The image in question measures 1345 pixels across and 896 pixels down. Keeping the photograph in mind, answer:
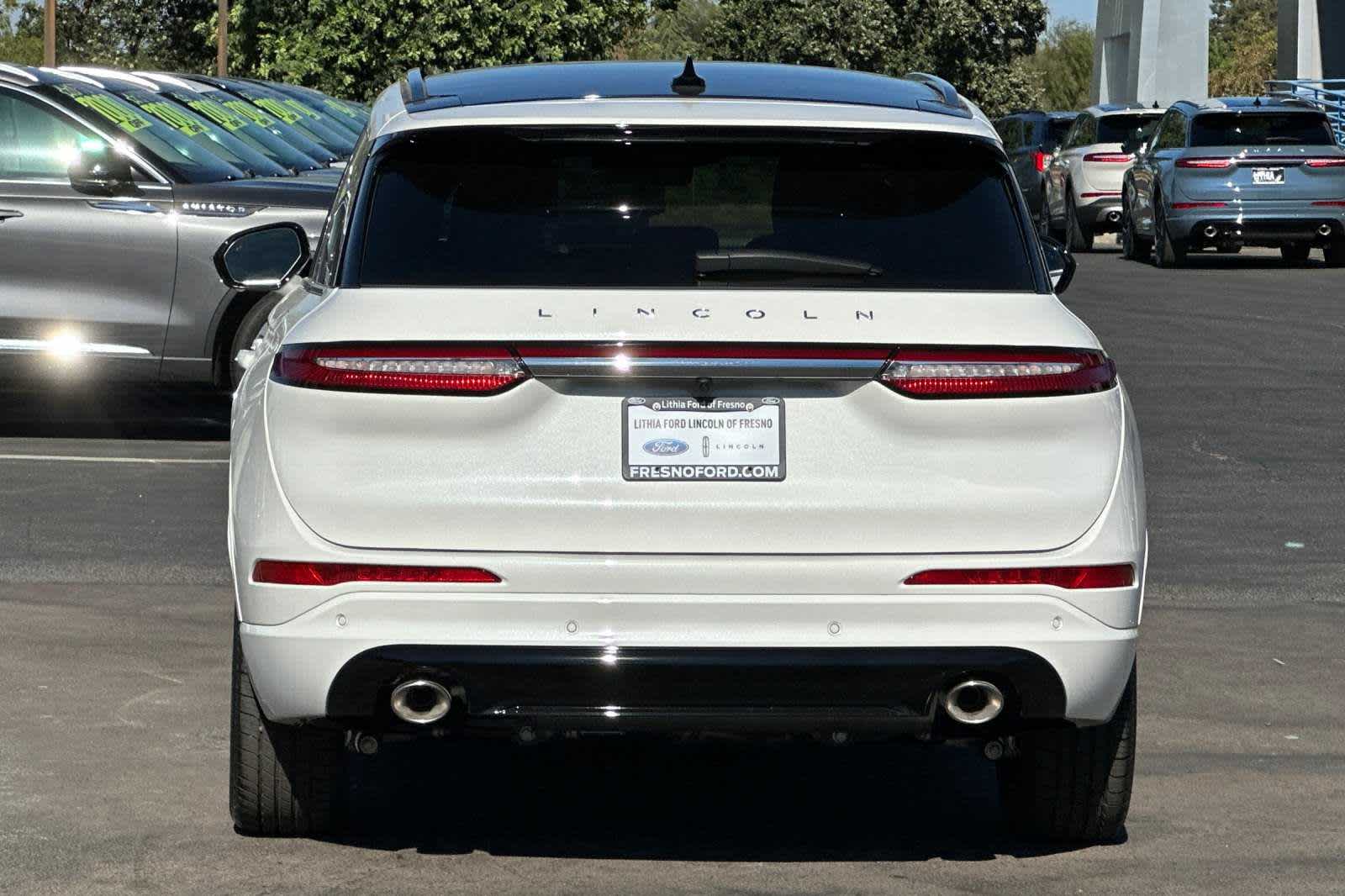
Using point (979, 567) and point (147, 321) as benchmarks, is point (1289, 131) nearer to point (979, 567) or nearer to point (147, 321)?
point (147, 321)

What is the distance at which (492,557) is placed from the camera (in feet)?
15.5

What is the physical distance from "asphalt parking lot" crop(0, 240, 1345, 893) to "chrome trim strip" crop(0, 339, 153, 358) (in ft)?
5.69

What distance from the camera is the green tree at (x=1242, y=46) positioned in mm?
97000

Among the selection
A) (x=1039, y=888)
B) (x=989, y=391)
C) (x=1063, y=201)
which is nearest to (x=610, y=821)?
(x=1039, y=888)

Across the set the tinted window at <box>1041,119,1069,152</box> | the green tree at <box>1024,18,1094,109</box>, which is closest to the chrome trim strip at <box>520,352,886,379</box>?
the tinted window at <box>1041,119,1069,152</box>

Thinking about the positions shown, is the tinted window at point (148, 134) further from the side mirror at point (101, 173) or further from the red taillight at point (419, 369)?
the red taillight at point (419, 369)

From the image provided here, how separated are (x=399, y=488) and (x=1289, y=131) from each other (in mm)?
23204

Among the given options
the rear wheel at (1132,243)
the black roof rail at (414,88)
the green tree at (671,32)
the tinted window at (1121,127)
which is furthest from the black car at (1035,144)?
the green tree at (671,32)

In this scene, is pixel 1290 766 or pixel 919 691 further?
pixel 1290 766

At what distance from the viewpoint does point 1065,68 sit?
130m

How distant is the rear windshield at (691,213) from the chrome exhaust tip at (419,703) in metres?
0.82

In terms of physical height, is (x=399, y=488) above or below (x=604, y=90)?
below

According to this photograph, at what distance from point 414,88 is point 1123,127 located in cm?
2747

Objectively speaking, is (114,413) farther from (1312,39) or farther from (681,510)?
(1312,39)
